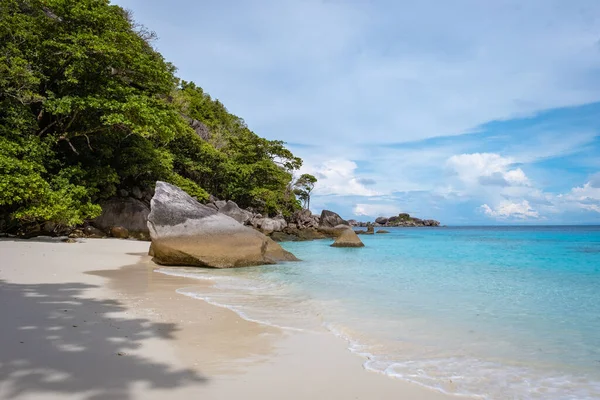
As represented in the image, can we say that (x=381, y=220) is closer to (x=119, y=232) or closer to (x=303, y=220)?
(x=303, y=220)

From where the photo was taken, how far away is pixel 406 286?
9.11 metres

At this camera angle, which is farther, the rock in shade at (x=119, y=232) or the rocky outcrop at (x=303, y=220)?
the rocky outcrop at (x=303, y=220)

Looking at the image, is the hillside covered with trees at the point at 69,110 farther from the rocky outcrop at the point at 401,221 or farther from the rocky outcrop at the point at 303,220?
the rocky outcrop at the point at 401,221

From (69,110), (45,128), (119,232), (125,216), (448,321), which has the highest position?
(69,110)

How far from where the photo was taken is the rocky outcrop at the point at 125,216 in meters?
19.6

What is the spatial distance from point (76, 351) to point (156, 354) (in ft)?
2.15

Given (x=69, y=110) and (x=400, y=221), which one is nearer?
(x=69, y=110)

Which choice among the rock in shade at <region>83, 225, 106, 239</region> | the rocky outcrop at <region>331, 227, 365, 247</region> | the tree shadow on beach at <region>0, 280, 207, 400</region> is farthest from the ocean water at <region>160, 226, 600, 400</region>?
the rocky outcrop at <region>331, 227, 365, 247</region>

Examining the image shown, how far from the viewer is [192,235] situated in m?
10.4

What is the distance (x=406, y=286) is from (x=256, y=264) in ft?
15.2

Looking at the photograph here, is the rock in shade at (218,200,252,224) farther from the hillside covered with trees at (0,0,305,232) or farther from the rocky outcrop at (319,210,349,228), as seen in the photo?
the rocky outcrop at (319,210,349,228)

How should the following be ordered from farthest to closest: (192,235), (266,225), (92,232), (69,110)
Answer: (266,225) < (92,232) < (69,110) < (192,235)

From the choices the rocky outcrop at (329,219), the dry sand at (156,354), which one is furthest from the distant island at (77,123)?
the rocky outcrop at (329,219)

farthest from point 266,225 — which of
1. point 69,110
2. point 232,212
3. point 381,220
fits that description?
point 381,220
